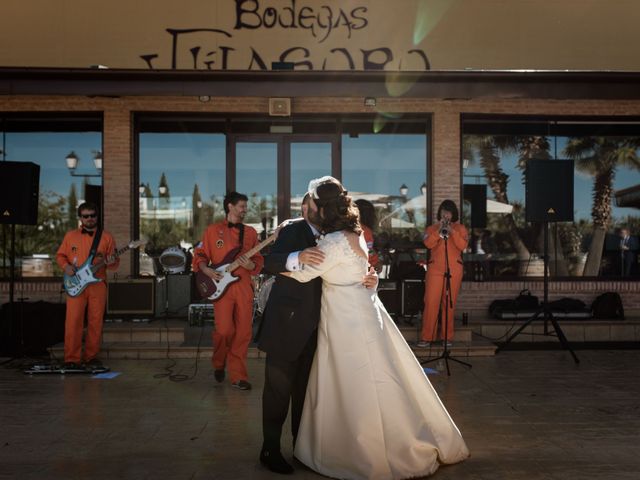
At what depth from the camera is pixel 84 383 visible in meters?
6.91

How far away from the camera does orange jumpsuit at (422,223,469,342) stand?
8172mm

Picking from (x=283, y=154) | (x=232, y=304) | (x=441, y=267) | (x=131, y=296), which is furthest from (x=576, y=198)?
(x=131, y=296)

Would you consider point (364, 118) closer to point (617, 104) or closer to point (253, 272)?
point (617, 104)

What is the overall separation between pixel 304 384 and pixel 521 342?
5.53 m

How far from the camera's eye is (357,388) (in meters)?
4.03

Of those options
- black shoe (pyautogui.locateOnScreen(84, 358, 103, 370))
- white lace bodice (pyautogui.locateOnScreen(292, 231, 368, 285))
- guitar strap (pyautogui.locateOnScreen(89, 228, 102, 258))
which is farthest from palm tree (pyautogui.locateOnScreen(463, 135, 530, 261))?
white lace bodice (pyautogui.locateOnScreen(292, 231, 368, 285))

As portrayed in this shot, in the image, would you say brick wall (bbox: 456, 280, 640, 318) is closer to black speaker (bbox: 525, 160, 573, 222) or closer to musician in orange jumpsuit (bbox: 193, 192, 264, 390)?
black speaker (bbox: 525, 160, 573, 222)

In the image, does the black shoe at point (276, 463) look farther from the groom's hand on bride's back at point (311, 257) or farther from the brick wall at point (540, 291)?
the brick wall at point (540, 291)

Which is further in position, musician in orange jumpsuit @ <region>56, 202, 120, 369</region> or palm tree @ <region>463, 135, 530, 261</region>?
palm tree @ <region>463, 135, 530, 261</region>

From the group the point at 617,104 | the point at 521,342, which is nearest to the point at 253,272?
the point at 521,342

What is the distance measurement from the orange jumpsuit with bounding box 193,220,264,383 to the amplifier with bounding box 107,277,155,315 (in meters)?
2.87

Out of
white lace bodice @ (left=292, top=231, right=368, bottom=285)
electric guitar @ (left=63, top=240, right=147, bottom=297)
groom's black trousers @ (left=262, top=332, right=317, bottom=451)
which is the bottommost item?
groom's black trousers @ (left=262, top=332, right=317, bottom=451)

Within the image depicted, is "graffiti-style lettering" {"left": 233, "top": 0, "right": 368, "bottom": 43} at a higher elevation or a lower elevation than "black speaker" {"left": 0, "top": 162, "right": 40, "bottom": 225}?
higher

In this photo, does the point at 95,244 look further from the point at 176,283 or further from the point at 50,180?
the point at 50,180
